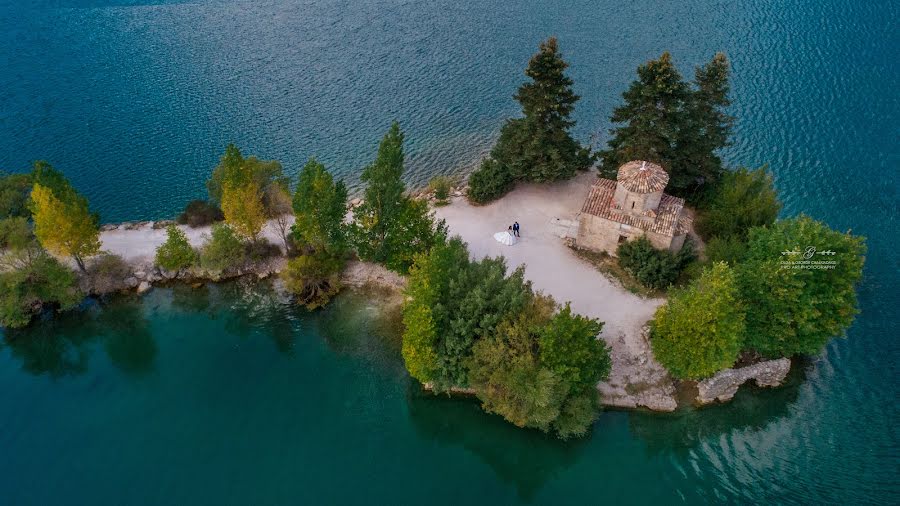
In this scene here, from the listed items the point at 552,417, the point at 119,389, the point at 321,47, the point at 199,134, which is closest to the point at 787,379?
the point at 552,417

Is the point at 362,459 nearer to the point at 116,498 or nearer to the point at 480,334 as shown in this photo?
the point at 480,334

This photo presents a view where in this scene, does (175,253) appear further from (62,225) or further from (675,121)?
(675,121)

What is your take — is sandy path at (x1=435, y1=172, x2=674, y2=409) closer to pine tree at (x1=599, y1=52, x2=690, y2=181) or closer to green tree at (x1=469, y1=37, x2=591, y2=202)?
green tree at (x1=469, y1=37, x2=591, y2=202)

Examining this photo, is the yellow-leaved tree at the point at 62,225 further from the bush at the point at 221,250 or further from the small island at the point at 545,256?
the bush at the point at 221,250

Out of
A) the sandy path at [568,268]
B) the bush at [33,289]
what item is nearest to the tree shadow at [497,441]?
the sandy path at [568,268]

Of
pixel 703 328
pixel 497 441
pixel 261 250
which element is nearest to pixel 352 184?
pixel 261 250

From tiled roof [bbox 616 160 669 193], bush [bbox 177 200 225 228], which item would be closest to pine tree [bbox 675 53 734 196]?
tiled roof [bbox 616 160 669 193]
